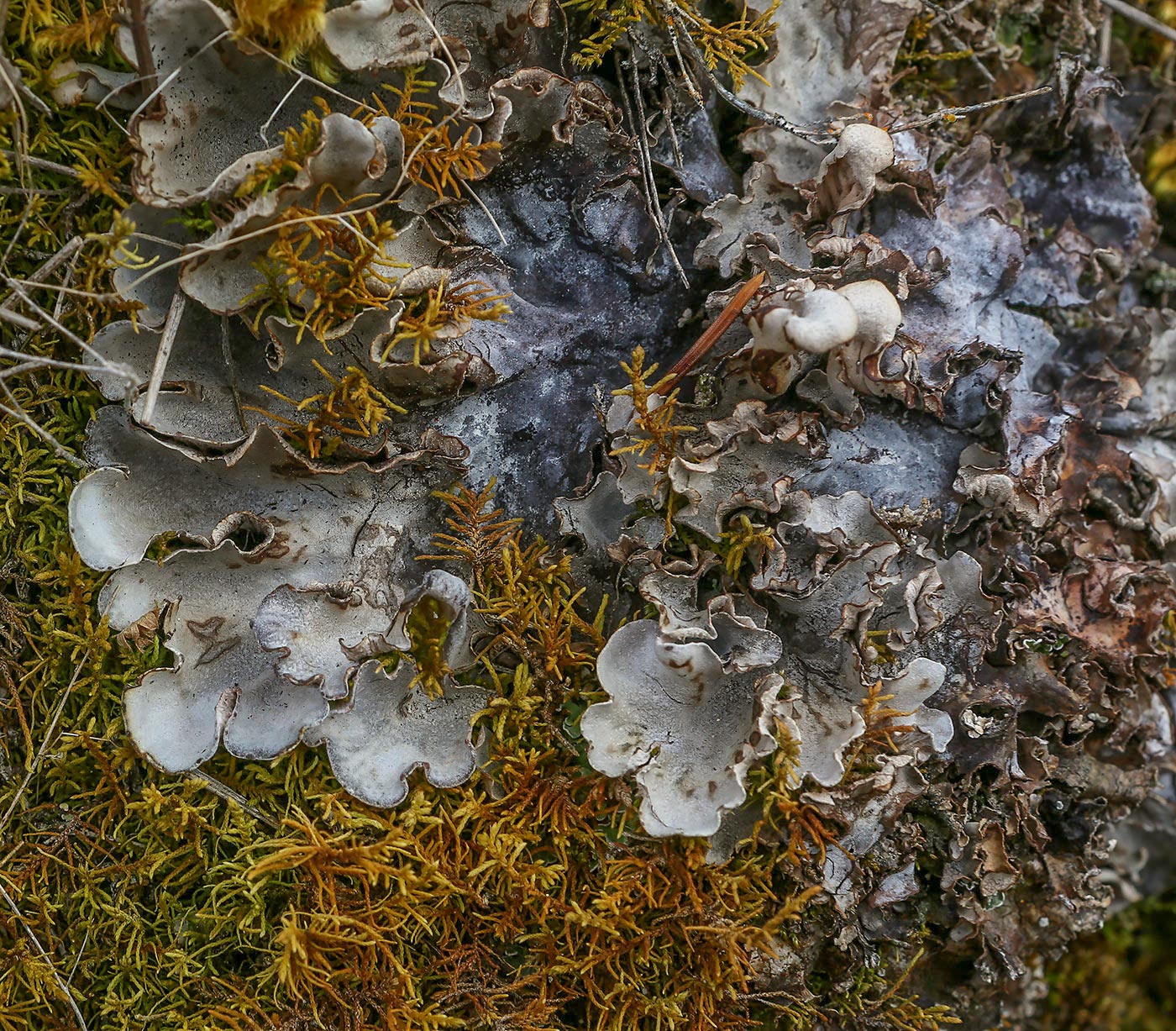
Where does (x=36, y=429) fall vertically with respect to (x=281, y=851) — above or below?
above

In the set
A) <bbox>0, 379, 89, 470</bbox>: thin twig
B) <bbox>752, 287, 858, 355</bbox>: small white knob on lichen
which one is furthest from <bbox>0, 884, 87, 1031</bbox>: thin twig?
<bbox>752, 287, 858, 355</bbox>: small white knob on lichen

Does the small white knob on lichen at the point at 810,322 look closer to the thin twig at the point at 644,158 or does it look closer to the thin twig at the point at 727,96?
the thin twig at the point at 644,158

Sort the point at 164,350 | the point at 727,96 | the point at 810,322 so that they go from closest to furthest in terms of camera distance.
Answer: the point at 810,322 < the point at 164,350 < the point at 727,96

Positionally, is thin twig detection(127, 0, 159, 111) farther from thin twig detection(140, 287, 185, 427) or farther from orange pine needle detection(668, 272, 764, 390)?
orange pine needle detection(668, 272, 764, 390)

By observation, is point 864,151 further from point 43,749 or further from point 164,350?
point 43,749

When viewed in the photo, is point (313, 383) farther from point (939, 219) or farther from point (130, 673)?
point (939, 219)

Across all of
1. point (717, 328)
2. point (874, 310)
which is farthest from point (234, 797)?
point (874, 310)

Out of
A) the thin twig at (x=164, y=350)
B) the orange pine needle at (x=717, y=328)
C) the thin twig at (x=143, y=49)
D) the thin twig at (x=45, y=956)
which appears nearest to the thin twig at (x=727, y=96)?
the orange pine needle at (x=717, y=328)
